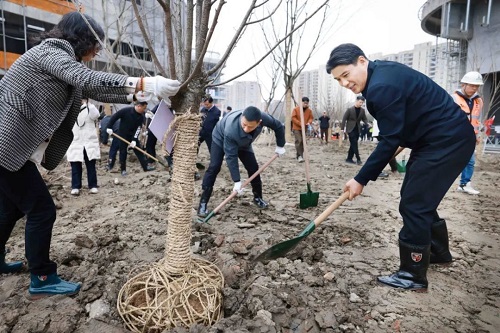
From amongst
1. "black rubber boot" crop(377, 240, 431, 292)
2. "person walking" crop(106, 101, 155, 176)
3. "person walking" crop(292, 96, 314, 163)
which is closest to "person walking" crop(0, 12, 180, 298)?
"black rubber boot" crop(377, 240, 431, 292)

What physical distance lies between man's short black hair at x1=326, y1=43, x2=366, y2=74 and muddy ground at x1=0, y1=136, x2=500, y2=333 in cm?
138

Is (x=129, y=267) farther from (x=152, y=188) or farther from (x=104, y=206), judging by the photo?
(x=152, y=188)

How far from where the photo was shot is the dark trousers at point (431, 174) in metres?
2.08

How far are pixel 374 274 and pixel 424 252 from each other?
0.39 metres

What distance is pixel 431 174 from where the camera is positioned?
2082mm

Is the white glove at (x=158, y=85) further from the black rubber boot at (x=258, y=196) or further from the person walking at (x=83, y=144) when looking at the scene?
the person walking at (x=83, y=144)

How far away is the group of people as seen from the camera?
1772mm

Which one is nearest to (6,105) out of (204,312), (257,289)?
(204,312)

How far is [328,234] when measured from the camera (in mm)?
3184

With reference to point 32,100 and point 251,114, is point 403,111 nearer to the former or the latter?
point 251,114

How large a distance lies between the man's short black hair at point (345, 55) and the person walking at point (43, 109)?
102cm

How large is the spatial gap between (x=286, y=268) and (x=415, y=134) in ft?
4.03

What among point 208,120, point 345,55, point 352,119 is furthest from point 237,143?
point 352,119

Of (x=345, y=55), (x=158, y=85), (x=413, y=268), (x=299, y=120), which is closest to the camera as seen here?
(x=158, y=85)
